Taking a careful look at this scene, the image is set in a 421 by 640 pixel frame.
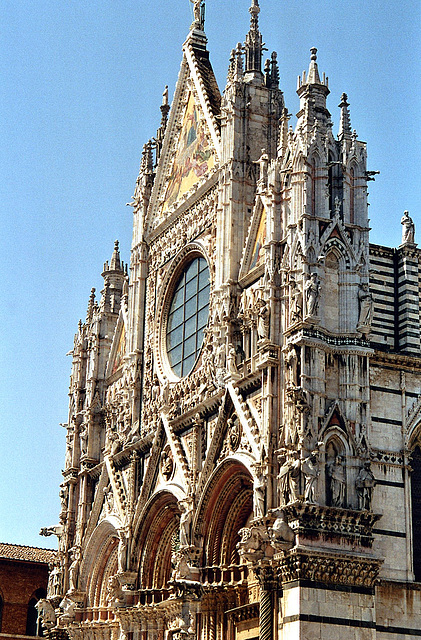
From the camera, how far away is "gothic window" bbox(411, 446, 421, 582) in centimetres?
2244

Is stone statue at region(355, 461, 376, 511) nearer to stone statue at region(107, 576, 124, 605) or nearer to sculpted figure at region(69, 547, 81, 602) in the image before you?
stone statue at region(107, 576, 124, 605)

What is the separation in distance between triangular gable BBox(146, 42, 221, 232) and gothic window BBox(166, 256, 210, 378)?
2.23 metres

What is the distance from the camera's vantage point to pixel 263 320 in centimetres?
2344

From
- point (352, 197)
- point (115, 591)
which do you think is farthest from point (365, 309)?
point (115, 591)

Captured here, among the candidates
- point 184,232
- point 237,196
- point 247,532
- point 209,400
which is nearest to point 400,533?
point 247,532

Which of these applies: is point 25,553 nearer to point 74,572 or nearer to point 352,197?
point 74,572

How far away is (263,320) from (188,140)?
9.75m

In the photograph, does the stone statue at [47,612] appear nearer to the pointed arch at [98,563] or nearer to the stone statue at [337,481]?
the pointed arch at [98,563]

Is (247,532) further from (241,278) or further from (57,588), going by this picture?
A: (57,588)

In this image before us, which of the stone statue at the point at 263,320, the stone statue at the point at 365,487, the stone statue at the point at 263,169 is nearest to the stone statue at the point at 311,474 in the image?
the stone statue at the point at 365,487

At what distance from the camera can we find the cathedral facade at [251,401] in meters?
21.2

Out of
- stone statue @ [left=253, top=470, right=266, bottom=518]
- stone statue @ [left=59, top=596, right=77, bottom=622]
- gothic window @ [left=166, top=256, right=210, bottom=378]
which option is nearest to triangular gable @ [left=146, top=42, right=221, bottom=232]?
gothic window @ [left=166, top=256, right=210, bottom=378]

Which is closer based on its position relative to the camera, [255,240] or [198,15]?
[255,240]

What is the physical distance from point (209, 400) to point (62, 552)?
34.1 ft
